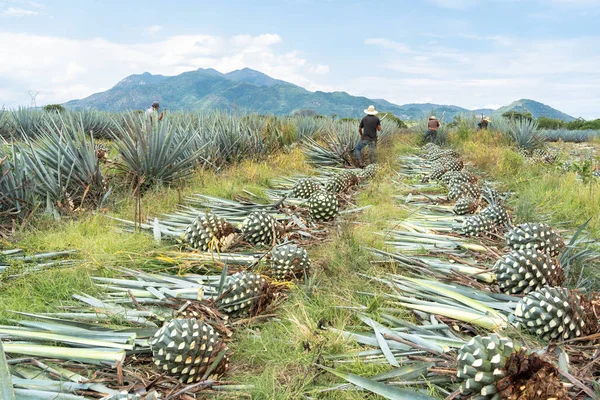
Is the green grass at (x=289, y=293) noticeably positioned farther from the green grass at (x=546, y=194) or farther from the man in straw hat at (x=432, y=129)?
the man in straw hat at (x=432, y=129)

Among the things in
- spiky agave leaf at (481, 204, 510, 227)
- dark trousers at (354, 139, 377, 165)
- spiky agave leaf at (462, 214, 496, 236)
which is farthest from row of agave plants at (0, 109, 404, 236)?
spiky agave leaf at (481, 204, 510, 227)

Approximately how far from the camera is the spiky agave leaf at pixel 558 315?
201 cm

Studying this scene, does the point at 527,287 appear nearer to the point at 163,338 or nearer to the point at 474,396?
the point at 474,396

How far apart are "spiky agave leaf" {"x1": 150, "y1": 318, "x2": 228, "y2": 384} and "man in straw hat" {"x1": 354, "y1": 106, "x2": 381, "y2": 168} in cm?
850

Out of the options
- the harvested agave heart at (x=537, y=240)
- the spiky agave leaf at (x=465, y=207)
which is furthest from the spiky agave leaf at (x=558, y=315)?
the spiky agave leaf at (x=465, y=207)

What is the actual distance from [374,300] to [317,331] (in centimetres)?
44

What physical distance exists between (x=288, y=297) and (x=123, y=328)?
1076mm

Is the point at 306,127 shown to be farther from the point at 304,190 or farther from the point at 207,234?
the point at 207,234

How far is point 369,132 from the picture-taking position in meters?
9.95

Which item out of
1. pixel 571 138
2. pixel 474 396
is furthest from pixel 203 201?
pixel 571 138

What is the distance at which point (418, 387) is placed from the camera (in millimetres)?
1887

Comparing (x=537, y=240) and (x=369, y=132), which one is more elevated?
(x=369, y=132)

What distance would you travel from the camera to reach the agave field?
191 cm

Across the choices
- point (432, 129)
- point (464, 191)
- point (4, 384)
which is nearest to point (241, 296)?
point (4, 384)
